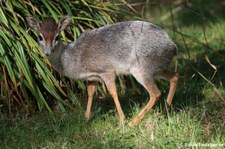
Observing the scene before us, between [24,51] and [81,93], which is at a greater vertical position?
[24,51]

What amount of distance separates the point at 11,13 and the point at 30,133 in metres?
1.56

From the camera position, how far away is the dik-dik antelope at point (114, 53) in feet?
17.9

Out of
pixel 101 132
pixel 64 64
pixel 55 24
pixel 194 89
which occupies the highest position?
pixel 55 24

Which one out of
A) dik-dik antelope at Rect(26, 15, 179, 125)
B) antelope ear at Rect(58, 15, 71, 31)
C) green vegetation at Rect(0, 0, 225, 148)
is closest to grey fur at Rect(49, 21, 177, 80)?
dik-dik antelope at Rect(26, 15, 179, 125)

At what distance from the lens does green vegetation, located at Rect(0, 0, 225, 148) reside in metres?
4.88

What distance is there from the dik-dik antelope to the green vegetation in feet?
0.58

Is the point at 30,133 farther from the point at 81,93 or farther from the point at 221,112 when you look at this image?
the point at 221,112

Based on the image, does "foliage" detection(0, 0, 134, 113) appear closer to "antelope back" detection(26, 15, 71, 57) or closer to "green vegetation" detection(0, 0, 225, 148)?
"green vegetation" detection(0, 0, 225, 148)

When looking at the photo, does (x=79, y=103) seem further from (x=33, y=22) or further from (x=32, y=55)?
(x=33, y=22)

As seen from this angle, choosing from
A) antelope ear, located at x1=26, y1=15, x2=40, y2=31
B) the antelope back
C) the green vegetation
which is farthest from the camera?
antelope ear, located at x1=26, y1=15, x2=40, y2=31

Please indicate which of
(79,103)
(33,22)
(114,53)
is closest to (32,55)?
(33,22)

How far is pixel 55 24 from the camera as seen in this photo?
5492mm

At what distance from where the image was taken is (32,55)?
584cm

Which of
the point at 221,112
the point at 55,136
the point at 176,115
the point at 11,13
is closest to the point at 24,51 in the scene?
the point at 11,13
